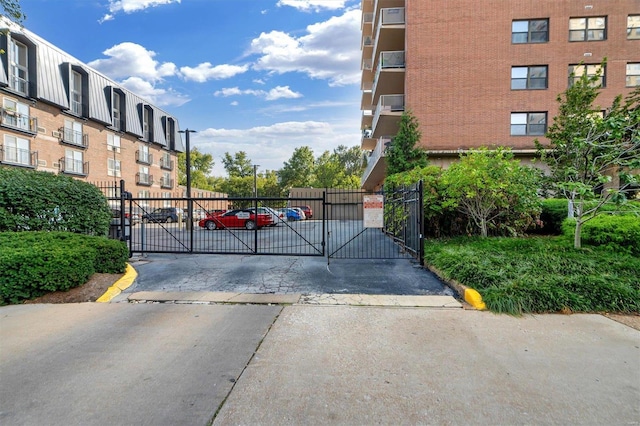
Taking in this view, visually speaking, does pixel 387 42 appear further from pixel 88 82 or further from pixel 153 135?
pixel 153 135

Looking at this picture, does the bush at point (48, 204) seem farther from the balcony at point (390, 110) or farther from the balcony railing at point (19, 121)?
the balcony railing at point (19, 121)

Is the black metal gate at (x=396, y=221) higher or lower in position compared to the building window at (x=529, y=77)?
lower

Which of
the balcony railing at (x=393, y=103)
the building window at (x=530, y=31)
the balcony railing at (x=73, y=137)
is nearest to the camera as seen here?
the building window at (x=530, y=31)

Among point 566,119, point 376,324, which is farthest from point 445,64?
point 376,324

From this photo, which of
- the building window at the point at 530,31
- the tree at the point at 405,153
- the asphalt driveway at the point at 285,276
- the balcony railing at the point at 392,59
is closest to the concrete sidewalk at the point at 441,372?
the asphalt driveway at the point at 285,276

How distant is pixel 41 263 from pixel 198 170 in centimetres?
6843

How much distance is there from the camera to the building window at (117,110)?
112 ft

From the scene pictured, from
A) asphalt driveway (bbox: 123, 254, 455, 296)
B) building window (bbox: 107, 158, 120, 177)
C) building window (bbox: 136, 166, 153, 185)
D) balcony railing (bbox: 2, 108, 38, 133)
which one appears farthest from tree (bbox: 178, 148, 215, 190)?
asphalt driveway (bbox: 123, 254, 455, 296)

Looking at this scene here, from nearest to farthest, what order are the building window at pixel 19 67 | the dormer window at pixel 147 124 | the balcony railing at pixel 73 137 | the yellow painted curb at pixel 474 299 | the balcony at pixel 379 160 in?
the yellow painted curb at pixel 474 299 < the balcony at pixel 379 160 < the building window at pixel 19 67 < the balcony railing at pixel 73 137 < the dormer window at pixel 147 124

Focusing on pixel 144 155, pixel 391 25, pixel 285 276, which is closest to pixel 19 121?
pixel 144 155

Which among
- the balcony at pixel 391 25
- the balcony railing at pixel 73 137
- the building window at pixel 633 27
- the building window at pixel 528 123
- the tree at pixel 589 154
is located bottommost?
the tree at pixel 589 154

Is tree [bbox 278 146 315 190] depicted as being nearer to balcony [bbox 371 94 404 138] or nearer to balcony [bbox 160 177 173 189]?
balcony [bbox 160 177 173 189]

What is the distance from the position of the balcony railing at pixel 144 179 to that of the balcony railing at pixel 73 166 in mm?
6552

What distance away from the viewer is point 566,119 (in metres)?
10.1
